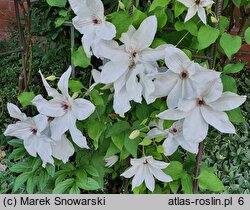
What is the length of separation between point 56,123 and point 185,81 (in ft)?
1.20

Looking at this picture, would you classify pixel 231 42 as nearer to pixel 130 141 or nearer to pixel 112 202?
pixel 130 141

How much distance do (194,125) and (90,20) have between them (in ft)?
1.22

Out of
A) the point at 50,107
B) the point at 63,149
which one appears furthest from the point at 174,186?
the point at 50,107

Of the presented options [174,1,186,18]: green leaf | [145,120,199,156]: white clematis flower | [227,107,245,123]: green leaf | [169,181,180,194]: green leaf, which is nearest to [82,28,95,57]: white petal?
[174,1,186,18]: green leaf

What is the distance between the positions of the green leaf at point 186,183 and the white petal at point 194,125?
25 cm

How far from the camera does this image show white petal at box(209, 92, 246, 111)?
1025mm

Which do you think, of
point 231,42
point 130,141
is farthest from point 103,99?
point 231,42

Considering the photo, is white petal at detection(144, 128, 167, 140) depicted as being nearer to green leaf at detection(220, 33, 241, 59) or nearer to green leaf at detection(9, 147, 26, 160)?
green leaf at detection(220, 33, 241, 59)

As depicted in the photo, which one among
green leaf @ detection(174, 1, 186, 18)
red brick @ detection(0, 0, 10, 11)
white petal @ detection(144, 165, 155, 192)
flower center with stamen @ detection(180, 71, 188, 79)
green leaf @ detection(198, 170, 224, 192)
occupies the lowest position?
red brick @ detection(0, 0, 10, 11)

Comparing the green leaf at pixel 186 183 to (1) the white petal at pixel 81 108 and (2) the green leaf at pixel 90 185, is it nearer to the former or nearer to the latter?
(2) the green leaf at pixel 90 185

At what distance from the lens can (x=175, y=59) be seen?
3.28ft

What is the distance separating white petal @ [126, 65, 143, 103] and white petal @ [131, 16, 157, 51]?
0.05 metres

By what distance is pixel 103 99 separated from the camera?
1.18 metres

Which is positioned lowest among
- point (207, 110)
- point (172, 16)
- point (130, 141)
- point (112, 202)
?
point (112, 202)
